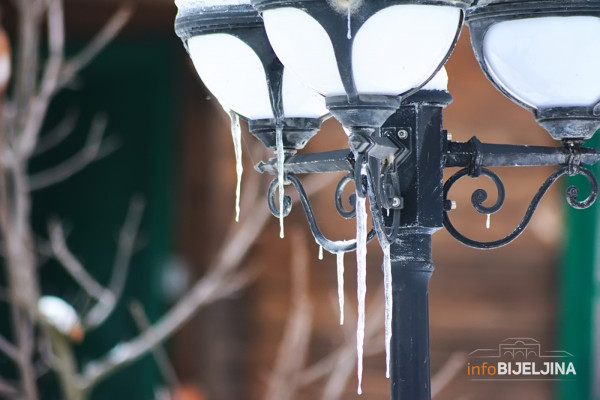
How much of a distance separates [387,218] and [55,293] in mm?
4591

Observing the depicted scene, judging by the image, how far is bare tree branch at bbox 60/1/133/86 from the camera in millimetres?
2904

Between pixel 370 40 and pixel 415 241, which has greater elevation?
pixel 370 40

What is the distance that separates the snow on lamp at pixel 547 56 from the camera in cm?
154

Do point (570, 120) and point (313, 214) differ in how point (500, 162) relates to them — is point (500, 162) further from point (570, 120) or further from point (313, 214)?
point (313, 214)

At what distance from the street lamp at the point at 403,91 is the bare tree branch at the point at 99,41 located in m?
1.21

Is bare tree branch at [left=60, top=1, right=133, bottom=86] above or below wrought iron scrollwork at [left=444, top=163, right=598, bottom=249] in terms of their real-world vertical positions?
above

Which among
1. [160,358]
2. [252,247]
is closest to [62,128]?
[252,247]

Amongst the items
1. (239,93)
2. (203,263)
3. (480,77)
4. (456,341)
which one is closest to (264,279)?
(203,263)

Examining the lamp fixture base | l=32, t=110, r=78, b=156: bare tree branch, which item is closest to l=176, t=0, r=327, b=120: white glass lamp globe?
the lamp fixture base

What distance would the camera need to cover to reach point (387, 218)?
1614 mm

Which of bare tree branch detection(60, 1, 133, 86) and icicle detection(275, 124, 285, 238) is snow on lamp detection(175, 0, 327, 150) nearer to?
icicle detection(275, 124, 285, 238)

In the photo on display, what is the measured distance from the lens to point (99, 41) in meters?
4.73

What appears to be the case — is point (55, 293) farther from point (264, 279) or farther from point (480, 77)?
point (480, 77)

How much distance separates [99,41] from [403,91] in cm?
354
